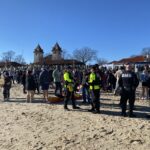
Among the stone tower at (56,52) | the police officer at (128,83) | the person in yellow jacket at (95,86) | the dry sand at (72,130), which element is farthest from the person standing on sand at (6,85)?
the stone tower at (56,52)

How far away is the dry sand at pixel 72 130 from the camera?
24.3 feet

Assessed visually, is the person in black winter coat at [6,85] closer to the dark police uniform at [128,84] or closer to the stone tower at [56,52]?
the dark police uniform at [128,84]

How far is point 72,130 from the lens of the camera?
879 centimetres

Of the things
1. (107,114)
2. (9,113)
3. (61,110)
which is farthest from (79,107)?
(9,113)

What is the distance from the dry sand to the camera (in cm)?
742

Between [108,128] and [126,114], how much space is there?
2383mm

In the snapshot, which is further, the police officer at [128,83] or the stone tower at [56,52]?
the stone tower at [56,52]

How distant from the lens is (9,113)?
11789 mm

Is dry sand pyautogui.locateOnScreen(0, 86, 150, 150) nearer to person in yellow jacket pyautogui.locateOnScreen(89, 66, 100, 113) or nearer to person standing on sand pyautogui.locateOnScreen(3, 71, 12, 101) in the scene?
person in yellow jacket pyautogui.locateOnScreen(89, 66, 100, 113)

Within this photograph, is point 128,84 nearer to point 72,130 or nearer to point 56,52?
point 72,130

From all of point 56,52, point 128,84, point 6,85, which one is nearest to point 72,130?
point 128,84

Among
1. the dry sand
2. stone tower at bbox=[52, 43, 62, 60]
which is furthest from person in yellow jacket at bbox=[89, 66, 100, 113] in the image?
stone tower at bbox=[52, 43, 62, 60]

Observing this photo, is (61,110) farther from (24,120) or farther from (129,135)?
(129,135)

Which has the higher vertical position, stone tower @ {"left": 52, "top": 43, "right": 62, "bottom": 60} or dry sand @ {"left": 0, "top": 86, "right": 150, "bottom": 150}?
stone tower @ {"left": 52, "top": 43, "right": 62, "bottom": 60}
